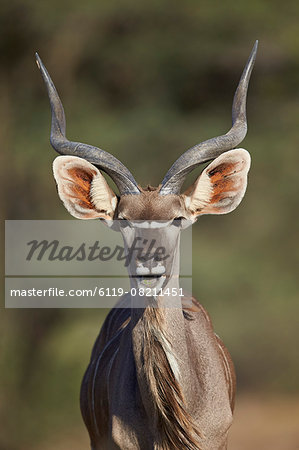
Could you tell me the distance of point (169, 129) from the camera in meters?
10.7

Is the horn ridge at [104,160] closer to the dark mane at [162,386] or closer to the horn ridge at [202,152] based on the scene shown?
the horn ridge at [202,152]

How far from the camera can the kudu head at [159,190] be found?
10.8 feet

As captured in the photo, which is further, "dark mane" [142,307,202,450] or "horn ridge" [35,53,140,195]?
"horn ridge" [35,53,140,195]

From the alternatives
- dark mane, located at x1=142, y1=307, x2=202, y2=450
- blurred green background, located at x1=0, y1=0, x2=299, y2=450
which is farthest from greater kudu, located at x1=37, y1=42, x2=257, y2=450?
blurred green background, located at x1=0, y1=0, x2=299, y2=450

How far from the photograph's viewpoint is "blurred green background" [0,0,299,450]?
9502 mm

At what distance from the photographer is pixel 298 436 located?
7.62 m

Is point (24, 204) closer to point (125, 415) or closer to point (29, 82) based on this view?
point (29, 82)

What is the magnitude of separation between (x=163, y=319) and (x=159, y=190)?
1.63ft

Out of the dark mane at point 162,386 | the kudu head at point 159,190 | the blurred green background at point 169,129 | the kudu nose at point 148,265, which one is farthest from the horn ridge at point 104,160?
the blurred green background at point 169,129

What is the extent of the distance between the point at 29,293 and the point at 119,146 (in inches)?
83.0

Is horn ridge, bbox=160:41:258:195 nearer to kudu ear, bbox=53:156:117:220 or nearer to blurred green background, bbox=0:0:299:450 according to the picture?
kudu ear, bbox=53:156:117:220

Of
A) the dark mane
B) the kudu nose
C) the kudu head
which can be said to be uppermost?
the kudu head

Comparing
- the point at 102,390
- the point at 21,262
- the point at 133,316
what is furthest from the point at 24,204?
the point at 133,316

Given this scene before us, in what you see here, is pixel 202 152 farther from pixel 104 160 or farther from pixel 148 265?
pixel 148 265
